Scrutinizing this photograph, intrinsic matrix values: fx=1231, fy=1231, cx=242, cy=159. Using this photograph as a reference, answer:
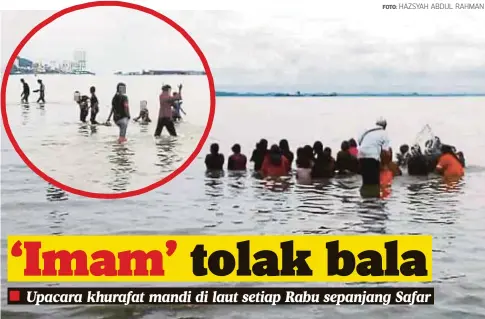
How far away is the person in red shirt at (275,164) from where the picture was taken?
8.31 metres

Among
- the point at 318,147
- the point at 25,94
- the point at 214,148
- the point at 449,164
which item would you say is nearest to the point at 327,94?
the point at 318,147

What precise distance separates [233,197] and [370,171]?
37.9 inches

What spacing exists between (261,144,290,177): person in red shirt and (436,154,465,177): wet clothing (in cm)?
105

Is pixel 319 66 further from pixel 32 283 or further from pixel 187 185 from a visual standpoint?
pixel 32 283

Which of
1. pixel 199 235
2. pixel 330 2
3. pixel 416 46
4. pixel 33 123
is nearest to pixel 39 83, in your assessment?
pixel 33 123

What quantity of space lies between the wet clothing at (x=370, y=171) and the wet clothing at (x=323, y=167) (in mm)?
202

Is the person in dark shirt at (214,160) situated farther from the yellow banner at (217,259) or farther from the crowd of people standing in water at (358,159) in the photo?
the yellow banner at (217,259)

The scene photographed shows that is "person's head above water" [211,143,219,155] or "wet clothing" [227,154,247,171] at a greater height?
"person's head above water" [211,143,219,155]

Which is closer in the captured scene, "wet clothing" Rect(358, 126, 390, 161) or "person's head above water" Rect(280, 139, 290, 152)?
"wet clothing" Rect(358, 126, 390, 161)

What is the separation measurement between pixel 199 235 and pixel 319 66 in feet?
4.57

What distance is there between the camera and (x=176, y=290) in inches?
323

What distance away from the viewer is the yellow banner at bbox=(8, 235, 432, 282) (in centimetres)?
817

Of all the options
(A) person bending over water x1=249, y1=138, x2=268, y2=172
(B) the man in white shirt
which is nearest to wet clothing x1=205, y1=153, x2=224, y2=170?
(A) person bending over water x1=249, y1=138, x2=268, y2=172

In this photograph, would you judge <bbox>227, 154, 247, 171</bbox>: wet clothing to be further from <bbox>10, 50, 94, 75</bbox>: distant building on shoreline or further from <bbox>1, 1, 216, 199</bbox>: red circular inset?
<bbox>10, 50, 94, 75</bbox>: distant building on shoreline
